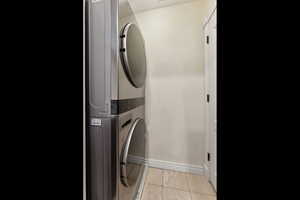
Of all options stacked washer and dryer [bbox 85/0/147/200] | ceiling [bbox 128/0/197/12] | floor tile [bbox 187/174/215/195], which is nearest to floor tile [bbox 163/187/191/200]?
floor tile [bbox 187/174/215/195]

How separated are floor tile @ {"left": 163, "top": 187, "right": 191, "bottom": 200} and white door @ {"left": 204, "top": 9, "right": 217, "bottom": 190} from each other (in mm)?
362

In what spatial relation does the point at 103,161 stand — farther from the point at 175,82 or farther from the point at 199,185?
the point at 175,82

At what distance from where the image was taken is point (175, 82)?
2.06 m

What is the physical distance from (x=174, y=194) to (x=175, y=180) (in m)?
0.27

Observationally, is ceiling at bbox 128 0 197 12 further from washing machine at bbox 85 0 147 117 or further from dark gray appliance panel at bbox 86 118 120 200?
dark gray appliance panel at bbox 86 118 120 200

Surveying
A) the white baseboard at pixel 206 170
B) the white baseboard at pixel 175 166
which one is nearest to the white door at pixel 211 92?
the white baseboard at pixel 206 170

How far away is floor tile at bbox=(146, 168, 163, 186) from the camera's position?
68.3 inches
